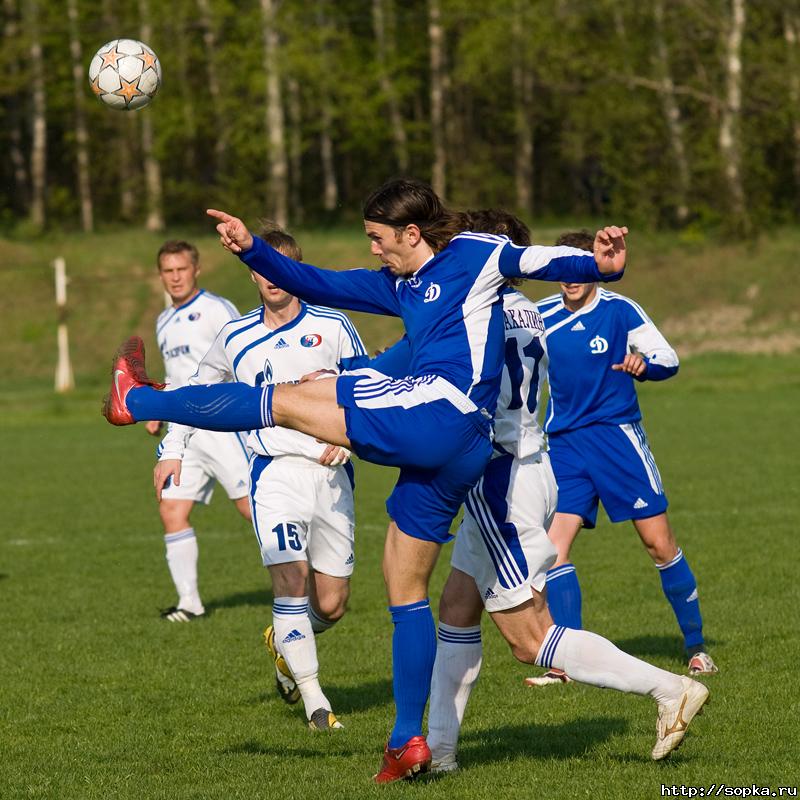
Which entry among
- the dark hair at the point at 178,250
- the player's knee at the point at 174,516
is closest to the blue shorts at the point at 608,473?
the dark hair at the point at 178,250

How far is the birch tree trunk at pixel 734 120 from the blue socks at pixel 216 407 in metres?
31.6

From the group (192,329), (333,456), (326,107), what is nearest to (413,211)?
(333,456)

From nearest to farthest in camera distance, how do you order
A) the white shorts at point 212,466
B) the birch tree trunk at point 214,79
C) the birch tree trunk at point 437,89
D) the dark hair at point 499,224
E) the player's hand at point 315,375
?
the player's hand at point 315,375
the dark hair at point 499,224
the white shorts at point 212,466
the birch tree trunk at point 437,89
the birch tree trunk at point 214,79

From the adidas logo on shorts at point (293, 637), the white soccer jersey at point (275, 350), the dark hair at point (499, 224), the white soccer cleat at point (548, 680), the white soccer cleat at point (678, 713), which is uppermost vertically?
the dark hair at point (499, 224)

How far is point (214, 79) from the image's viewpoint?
47156 mm

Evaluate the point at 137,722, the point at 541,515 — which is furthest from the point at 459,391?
the point at 137,722

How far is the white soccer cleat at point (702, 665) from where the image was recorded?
6984mm

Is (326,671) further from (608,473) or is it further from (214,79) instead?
(214,79)

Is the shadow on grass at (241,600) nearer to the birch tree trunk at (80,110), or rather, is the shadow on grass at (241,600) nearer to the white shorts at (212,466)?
the white shorts at (212,466)

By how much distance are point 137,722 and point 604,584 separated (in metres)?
4.15

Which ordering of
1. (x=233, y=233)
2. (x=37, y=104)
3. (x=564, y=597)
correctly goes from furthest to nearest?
(x=37, y=104), (x=564, y=597), (x=233, y=233)

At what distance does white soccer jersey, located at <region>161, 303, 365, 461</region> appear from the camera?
6.89 m

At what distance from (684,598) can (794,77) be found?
30963 millimetres

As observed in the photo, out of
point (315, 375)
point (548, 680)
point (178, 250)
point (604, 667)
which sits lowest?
point (548, 680)
